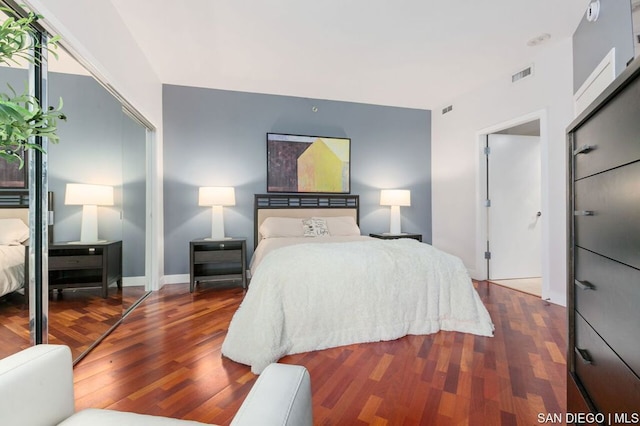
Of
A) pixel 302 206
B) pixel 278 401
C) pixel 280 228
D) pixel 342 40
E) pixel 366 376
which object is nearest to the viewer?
pixel 278 401

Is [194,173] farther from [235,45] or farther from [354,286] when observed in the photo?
[354,286]

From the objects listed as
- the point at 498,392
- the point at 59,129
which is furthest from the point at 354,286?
the point at 59,129

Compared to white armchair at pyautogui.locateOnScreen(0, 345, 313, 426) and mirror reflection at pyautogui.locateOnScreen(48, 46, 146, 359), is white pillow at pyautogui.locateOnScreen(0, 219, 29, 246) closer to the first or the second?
mirror reflection at pyautogui.locateOnScreen(48, 46, 146, 359)

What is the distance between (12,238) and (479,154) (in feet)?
15.7

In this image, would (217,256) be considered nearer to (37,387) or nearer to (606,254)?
(37,387)

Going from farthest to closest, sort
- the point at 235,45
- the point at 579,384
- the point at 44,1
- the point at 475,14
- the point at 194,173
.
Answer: the point at 194,173, the point at 235,45, the point at 475,14, the point at 44,1, the point at 579,384

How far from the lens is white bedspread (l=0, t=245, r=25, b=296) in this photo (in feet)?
4.83

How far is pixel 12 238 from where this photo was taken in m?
1.52

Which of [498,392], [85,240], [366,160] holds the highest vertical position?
[366,160]

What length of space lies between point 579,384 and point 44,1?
3.01 m

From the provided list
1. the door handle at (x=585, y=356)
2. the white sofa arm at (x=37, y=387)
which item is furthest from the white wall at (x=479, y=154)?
the white sofa arm at (x=37, y=387)

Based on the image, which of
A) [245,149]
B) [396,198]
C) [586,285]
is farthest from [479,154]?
[586,285]

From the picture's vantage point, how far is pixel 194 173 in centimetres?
414

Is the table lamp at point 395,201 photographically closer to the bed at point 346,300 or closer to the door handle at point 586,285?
the bed at point 346,300
